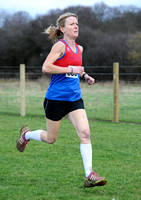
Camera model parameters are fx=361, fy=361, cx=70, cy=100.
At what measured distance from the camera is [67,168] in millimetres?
5680

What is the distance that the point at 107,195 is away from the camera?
14.2 ft

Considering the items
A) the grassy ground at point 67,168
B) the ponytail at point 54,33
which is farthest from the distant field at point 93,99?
the ponytail at point 54,33

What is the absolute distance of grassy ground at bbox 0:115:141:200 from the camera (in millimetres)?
4418

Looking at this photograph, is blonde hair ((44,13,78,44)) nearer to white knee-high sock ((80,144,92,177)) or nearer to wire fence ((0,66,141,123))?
white knee-high sock ((80,144,92,177))

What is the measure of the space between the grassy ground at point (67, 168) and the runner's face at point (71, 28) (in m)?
1.98

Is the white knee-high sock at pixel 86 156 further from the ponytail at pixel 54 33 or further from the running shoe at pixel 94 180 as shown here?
the ponytail at pixel 54 33

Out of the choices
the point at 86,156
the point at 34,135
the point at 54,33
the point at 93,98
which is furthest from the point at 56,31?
the point at 93,98

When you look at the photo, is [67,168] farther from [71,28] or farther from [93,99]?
[93,99]

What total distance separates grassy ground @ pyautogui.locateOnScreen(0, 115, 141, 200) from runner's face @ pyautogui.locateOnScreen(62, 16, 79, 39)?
6.51 ft

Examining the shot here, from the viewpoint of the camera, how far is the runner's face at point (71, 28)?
485 cm

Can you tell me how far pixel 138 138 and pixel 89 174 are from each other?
4406 millimetres

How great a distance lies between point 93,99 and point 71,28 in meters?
10.9

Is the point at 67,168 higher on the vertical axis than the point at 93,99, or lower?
higher

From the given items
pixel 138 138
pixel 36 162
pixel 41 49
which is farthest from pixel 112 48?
pixel 36 162
